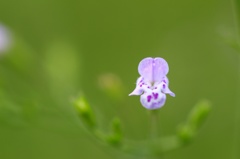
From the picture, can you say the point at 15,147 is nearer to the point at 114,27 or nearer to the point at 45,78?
the point at 45,78

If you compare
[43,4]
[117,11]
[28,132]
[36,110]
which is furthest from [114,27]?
[36,110]

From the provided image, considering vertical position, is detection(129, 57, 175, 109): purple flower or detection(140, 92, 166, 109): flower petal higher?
detection(129, 57, 175, 109): purple flower

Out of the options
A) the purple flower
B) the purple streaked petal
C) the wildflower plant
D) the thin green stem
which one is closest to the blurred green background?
the wildflower plant

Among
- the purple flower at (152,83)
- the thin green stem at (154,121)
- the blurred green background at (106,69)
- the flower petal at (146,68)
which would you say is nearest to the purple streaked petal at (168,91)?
the purple flower at (152,83)

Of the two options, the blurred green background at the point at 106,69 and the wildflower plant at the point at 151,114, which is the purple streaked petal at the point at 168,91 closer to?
the wildflower plant at the point at 151,114

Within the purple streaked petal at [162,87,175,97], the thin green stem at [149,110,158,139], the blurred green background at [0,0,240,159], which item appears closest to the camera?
the purple streaked petal at [162,87,175,97]

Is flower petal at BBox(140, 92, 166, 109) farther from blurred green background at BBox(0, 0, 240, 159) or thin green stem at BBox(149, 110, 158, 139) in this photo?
blurred green background at BBox(0, 0, 240, 159)
